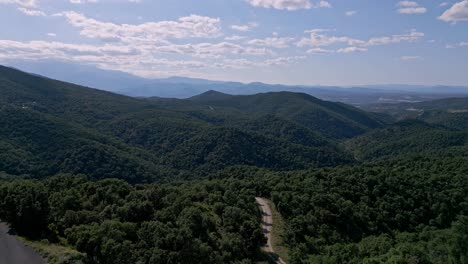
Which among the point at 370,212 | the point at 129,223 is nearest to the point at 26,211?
the point at 129,223

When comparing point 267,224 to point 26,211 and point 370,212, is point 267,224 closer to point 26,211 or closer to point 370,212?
point 370,212

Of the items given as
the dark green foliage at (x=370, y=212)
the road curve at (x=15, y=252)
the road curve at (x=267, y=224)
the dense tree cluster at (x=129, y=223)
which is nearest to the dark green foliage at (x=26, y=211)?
the dense tree cluster at (x=129, y=223)

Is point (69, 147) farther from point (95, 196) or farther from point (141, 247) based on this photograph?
point (141, 247)

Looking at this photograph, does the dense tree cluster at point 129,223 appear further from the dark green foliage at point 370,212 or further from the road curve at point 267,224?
the dark green foliage at point 370,212

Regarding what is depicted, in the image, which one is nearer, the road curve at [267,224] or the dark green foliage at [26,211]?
the dark green foliage at [26,211]

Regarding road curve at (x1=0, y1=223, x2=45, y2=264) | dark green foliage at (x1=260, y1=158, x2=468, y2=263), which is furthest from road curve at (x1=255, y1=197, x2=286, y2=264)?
road curve at (x1=0, y1=223, x2=45, y2=264)

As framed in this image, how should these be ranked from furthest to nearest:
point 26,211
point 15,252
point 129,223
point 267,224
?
A: point 267,224
point 129,223
point 26,211
point 15,252

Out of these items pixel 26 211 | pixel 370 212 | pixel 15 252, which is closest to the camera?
pixel 15 252

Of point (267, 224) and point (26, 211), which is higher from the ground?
point (26, 211)
